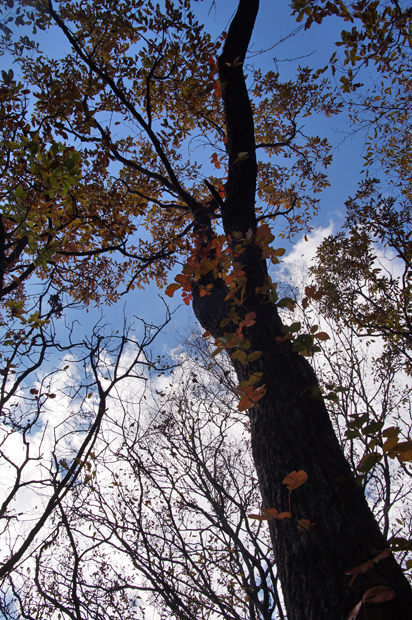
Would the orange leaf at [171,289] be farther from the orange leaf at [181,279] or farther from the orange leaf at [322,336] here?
the orange leaf at [322,336]

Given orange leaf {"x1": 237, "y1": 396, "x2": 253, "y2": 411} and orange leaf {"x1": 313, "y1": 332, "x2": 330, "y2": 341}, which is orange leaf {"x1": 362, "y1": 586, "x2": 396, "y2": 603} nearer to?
orange leaf {"x1": 237, "y1": 396, "x2": 253, "y2": 411}

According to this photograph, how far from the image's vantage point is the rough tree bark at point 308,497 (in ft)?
3.14

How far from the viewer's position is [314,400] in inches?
60.2

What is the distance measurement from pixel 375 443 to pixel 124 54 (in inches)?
214

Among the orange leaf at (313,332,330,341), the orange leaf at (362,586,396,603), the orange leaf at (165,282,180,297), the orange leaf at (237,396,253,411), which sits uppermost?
the orange leaf at (165,282,180,297)

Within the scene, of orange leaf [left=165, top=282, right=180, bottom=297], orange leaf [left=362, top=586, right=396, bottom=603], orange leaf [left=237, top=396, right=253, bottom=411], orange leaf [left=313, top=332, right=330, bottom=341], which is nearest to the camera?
orange leaf [left=362, top=586, right=396, bottom=603]

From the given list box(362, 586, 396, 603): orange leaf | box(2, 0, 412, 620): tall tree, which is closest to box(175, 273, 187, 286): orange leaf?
box(2, 0, 412, 620): tall tree

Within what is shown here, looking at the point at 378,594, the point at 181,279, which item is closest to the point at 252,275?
the point at 181,279

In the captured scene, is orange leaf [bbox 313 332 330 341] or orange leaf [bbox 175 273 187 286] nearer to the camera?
orange leaf [bbox 313 332 330 341]

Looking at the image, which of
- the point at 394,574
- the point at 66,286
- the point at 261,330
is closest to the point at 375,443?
the point at 394,574

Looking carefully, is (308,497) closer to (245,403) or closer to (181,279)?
(245,403)

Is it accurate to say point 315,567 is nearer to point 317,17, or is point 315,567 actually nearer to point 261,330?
point 261,330

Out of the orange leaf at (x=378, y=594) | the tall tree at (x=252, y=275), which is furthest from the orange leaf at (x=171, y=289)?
the orange leaf at (x=378, y=594)

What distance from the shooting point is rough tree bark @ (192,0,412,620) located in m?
0.96
